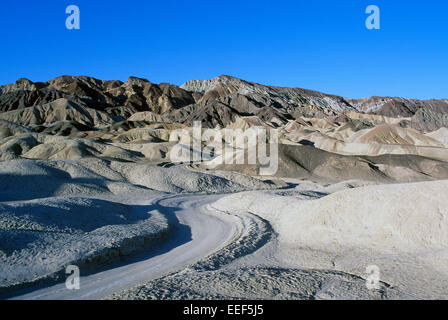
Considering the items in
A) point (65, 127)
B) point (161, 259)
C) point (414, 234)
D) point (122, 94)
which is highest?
point (122, 94)

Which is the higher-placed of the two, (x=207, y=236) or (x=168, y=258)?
(x=168, y=258)

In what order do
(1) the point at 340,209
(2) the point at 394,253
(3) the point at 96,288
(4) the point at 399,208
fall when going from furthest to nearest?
(1) the point at 340,209, (4) the point at 399,208, (2) the point at 394,253, (3) the point at 96,288

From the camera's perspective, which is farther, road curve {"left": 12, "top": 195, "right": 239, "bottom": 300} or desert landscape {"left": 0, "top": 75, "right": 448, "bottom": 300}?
road curve {"left": 12, "top": 195, "right": 239, "bottom": 300}

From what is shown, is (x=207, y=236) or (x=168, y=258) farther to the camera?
(x=207, y=236)

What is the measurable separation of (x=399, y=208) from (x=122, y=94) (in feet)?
623

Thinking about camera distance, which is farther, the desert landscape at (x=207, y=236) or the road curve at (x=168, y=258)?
the road curve at (x=168, y=258)

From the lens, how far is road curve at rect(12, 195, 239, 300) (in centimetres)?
1116

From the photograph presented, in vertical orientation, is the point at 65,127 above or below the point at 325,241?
above

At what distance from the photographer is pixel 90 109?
479 feet

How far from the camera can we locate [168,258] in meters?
14.9

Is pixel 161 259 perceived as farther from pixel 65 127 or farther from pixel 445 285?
pixel 65 127

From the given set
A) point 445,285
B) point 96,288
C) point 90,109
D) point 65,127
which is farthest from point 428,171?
point 90,109

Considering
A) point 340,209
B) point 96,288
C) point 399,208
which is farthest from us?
point 340,209

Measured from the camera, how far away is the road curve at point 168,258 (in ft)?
36.6
